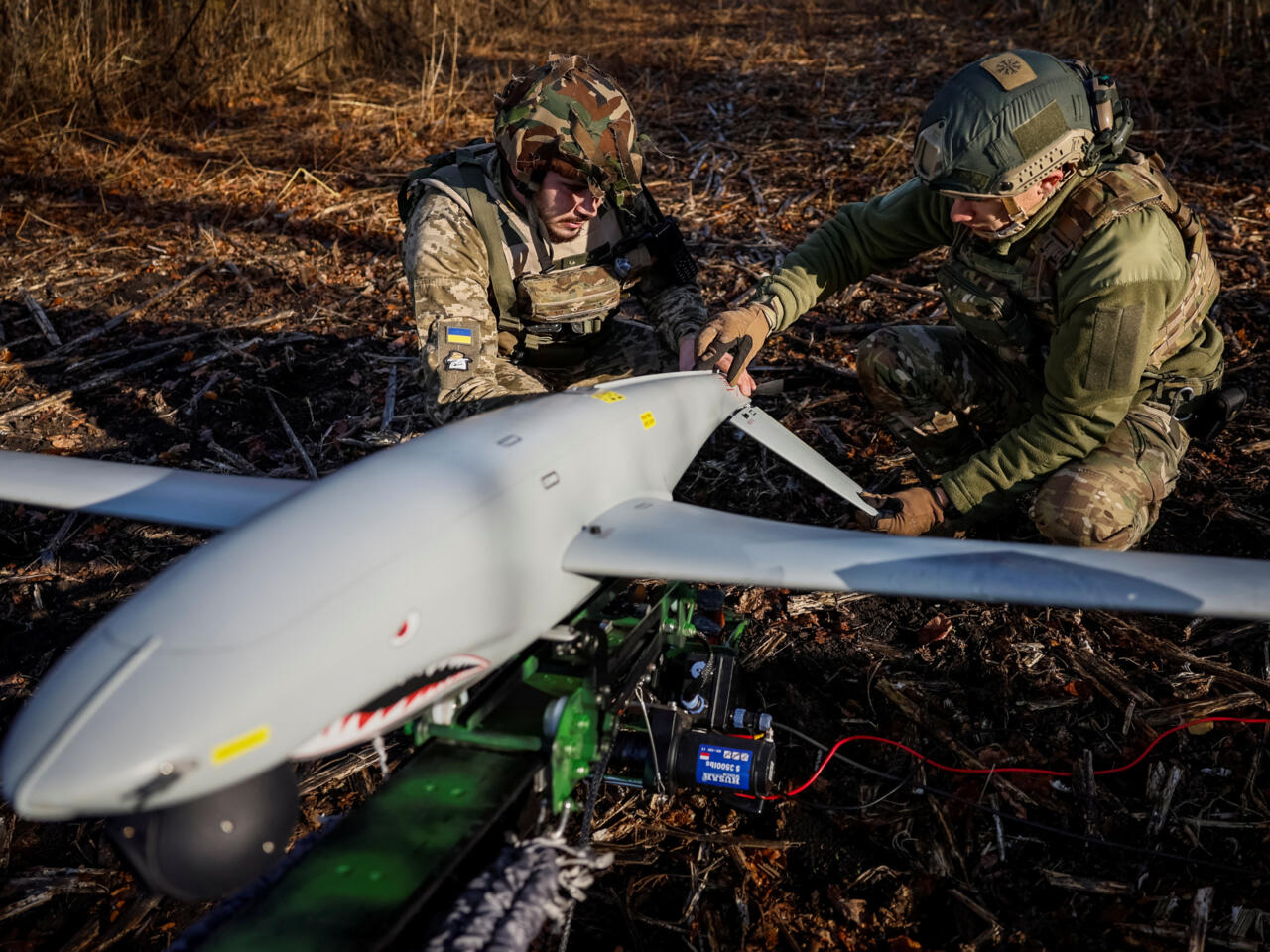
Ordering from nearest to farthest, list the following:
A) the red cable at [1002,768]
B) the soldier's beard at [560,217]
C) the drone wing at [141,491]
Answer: the drone wing at [141,491] → the red cable at [1002,768] → the soldier's beard at [560,217]

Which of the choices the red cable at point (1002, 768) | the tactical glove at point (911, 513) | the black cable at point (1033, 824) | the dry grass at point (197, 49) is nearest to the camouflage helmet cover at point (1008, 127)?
the tactical glove at point (911, 513)

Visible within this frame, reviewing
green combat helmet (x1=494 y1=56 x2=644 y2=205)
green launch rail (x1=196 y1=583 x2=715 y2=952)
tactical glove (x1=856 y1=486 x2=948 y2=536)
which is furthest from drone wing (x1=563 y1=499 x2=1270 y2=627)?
green combat helmet (x1=494 y1=56 x2=644 y2=205)

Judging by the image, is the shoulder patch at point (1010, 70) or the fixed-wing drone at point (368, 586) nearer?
the fixed-wing drone at point (368, 586)

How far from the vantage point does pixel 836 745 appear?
358 cm

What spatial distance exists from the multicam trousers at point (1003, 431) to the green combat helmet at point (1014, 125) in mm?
1220

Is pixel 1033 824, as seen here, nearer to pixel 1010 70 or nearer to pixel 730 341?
pixel 730 341

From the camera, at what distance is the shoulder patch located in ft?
11.5

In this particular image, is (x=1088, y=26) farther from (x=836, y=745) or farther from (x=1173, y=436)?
(x=836, y=745)

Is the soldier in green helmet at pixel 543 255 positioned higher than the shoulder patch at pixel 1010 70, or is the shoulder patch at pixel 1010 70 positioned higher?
the shoulder patch at pixel 1010 70

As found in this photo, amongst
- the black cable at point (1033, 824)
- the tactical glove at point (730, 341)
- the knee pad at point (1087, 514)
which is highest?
the tactical glove at point (730, 341)

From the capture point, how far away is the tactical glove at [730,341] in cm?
436

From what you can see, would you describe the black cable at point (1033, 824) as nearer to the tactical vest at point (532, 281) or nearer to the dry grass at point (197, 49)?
the tactical vest at point (532, 281)

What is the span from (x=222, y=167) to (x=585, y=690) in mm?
8938

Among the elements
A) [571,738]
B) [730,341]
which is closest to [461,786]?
[571,738]
